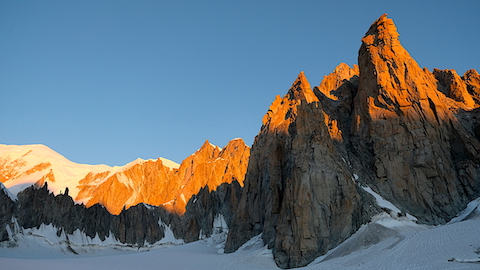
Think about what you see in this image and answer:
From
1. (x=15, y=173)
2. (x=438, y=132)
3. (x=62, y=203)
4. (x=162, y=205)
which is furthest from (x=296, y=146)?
(x=15, y=173)

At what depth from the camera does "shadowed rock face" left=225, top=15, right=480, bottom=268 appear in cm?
3919

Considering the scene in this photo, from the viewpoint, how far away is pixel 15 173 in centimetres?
14225

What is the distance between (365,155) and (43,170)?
129445 mm

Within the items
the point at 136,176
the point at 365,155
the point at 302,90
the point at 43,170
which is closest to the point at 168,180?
the point at 136,176

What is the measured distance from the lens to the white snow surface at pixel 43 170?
135 m

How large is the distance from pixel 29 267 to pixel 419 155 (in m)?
39.9

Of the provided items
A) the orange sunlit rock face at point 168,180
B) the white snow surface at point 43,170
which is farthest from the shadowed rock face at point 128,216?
the white snow surface at point 43,170

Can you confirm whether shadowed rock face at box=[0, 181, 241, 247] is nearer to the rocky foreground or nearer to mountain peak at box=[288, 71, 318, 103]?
the rocky foreground

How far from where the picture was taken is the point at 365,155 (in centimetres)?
4794

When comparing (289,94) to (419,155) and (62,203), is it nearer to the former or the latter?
(419,155)

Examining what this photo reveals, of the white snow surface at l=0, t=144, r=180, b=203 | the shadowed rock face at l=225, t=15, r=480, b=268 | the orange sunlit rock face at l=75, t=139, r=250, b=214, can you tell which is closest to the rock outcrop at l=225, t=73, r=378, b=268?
the shadowed rock face at l=225, t=15, r=480, b=268

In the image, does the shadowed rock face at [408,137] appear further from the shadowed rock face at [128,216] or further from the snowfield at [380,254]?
the shadowed rock face at [128,216]

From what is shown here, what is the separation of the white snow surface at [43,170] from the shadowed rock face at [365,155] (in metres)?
96.7

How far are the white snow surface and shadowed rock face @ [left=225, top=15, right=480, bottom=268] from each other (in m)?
96.7
